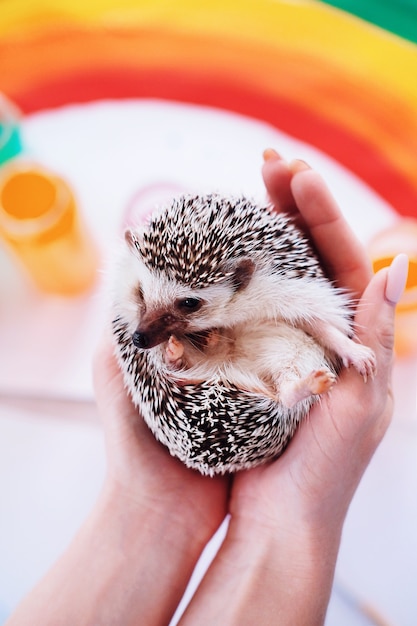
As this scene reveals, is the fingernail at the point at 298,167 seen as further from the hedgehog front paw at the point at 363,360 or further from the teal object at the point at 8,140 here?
the teal object at the point at 8,140

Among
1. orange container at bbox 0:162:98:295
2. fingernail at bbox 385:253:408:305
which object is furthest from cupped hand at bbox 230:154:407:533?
orange container at bbox 0:162:98:295

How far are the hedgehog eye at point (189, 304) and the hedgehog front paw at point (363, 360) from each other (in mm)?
323

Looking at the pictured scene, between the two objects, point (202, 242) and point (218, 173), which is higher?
point (218, 173)

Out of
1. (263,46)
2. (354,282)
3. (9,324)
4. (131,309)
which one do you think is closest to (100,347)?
(131,309)

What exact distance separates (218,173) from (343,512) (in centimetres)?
119

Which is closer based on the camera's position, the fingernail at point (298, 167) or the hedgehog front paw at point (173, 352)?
the hedgehog front paw at point (173, 352)

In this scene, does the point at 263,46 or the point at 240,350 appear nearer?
the point at 240,350

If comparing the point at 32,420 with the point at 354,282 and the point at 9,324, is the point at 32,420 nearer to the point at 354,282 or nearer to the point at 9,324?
the point at 9,324

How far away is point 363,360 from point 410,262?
1.81 ft

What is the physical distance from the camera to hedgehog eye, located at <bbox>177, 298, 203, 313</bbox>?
1225 millimetres

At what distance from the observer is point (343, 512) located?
131 centimetres

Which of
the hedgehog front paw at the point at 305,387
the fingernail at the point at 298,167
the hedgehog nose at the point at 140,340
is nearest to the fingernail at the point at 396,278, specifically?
the hedgehog front paw at the point at 305,387

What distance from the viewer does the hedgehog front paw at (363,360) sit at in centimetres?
116

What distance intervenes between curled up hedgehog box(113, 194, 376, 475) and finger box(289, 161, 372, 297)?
0.07 meters
